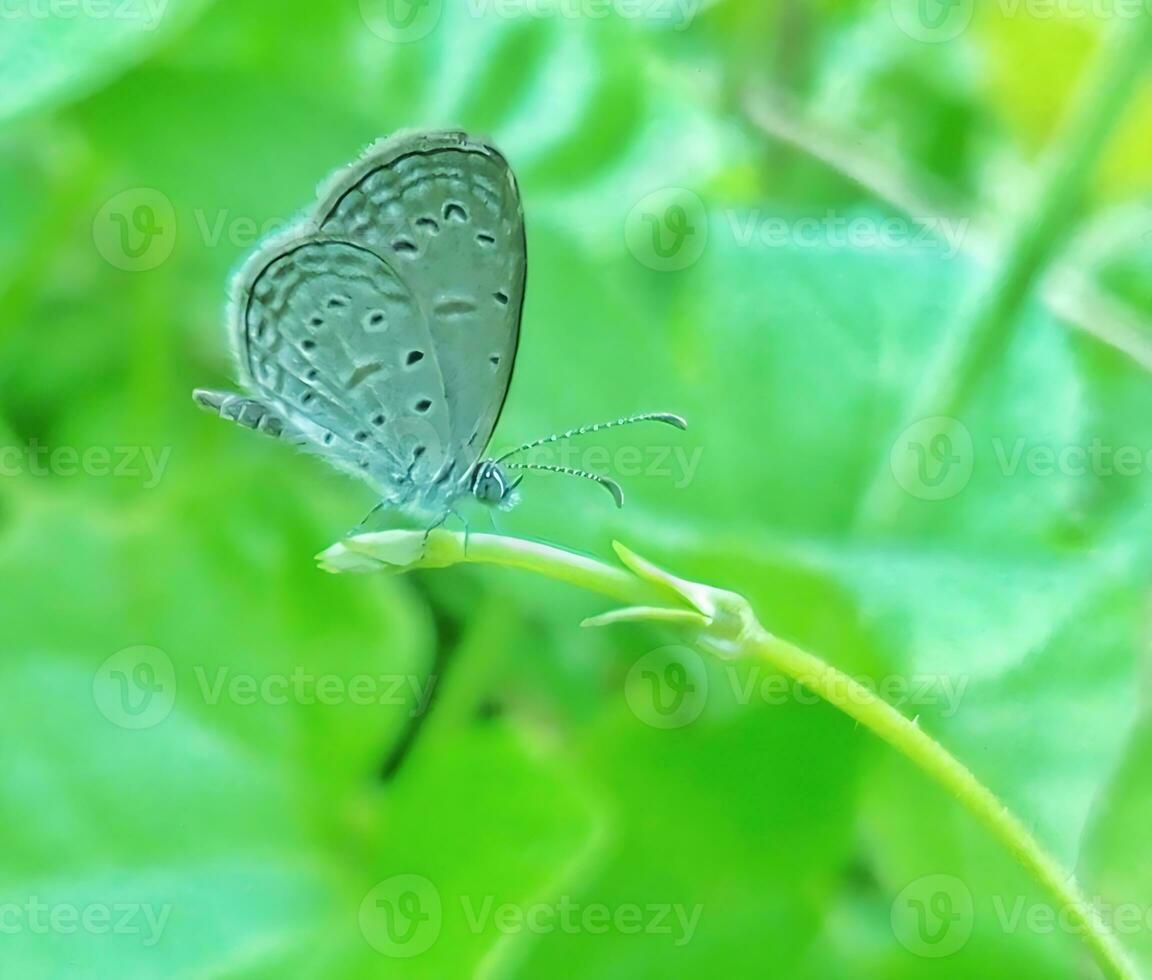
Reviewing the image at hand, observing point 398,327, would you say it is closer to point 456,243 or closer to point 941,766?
point 456,243

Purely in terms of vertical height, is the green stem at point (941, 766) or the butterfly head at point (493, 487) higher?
the green stem at point (941, 766)

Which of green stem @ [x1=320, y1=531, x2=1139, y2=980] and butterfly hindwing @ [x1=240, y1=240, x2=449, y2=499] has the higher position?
green stem @ [x1=320, y1=531, x2=1139, y2=980]

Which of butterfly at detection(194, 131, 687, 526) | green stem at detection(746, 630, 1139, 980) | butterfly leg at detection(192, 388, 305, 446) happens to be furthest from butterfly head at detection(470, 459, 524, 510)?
green stem at detection(746, 630, 1139, 980)

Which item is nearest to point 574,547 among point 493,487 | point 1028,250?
point 493,487

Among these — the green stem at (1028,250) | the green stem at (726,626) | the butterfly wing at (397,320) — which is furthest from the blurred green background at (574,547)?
the green stem at (726,626)

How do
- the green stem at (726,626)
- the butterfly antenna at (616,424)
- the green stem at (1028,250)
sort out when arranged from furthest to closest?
the green stem at (1028,250) < the butterfly antenna at (616,424) < the green stem at (726,626)

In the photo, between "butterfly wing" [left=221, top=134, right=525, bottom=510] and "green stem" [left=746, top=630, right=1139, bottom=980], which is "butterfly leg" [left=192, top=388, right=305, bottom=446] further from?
"green stem" [left=746, top=630, right=1139, bottom=980]

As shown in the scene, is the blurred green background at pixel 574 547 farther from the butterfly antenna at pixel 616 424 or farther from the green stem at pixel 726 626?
the green stem at pixel 726 626

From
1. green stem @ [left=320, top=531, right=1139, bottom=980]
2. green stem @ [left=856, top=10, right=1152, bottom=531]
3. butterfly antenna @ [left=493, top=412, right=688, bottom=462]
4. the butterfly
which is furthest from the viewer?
green stem @ [left=856, top=10, right=1152, bottom=531]

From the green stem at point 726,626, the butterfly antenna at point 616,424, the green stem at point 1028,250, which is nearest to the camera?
the green stem at point 726,626
